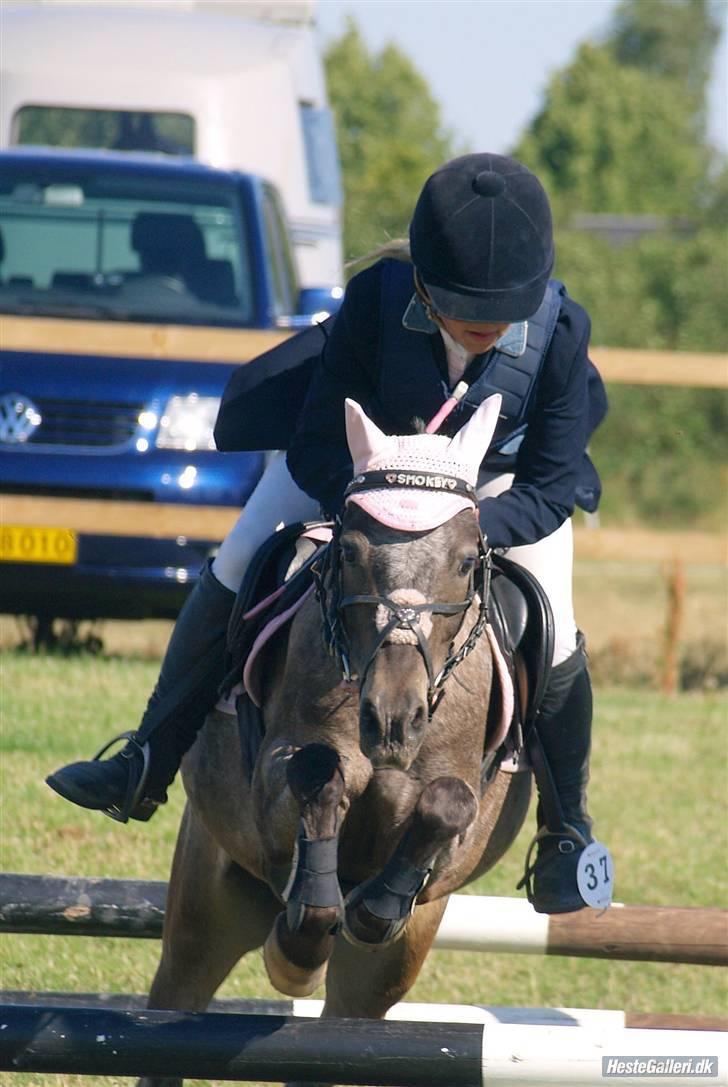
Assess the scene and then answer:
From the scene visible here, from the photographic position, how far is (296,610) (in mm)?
3783

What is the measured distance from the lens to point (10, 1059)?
11.2 feet

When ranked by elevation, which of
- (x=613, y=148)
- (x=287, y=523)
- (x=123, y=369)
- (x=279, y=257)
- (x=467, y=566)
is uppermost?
(x=467, y=566)

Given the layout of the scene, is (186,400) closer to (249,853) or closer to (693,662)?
(693,662)

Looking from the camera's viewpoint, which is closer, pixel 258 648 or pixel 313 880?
pixel 313 880

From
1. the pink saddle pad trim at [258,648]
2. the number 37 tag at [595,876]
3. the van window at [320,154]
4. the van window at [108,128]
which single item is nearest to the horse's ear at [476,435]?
the pink saddle pad trim at [258,648]

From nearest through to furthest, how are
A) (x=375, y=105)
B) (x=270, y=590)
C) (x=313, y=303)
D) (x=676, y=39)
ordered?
1. (x=270, y=590)
2. (x=313, y=303)
3. (x=375, y=105)
4. (x=676, y=39)

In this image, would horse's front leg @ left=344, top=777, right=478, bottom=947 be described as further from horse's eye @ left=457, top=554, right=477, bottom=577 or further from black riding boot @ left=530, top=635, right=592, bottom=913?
black riding boot @ left=530, top=635, right=592, bottom=913

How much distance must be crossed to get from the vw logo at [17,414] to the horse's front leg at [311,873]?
18.5 ft

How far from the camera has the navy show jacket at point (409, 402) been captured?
369 centimetres

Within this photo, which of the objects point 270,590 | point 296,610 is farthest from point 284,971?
point 270,590

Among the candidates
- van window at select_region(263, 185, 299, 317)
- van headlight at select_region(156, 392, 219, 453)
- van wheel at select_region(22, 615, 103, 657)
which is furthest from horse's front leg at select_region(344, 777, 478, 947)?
van window at select_region(263, 185, 299, 317)

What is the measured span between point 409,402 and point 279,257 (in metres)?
6.23

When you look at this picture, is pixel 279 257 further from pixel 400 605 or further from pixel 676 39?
pixel 676 39

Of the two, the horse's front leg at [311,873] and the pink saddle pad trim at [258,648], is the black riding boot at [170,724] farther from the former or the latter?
the horse's front leg at [311,873]
